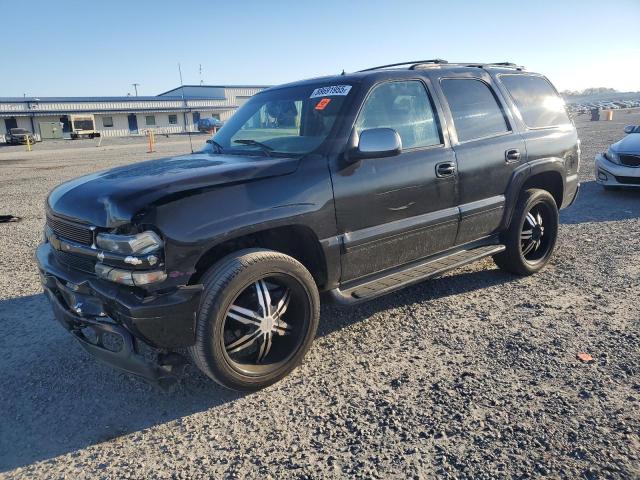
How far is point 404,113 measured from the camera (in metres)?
Answer: 3.92

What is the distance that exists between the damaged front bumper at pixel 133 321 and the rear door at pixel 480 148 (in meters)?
2.52

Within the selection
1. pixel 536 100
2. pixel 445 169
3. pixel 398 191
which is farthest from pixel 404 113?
pixel 536 100

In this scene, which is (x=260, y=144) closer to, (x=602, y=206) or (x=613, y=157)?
(x=602, y=206)

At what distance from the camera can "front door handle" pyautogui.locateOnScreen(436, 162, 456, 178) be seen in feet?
13.0

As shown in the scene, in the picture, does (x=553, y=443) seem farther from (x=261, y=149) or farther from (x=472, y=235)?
(x=261, y=149)

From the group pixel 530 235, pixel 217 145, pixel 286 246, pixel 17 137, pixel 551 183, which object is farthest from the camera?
pixel 17 137

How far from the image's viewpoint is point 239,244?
3229 mm

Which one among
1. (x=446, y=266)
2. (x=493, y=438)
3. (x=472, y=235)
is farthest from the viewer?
(x=472, y=235)

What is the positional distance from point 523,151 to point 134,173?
3.48m

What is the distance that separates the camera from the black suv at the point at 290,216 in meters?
2.76

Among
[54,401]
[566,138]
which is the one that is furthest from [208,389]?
[566,138]

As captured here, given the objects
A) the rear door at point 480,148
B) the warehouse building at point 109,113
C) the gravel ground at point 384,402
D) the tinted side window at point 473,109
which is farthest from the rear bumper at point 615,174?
the warehouse building at point 109,113

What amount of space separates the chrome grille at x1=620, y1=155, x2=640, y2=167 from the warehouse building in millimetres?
44704

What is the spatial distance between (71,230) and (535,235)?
4.27 m
